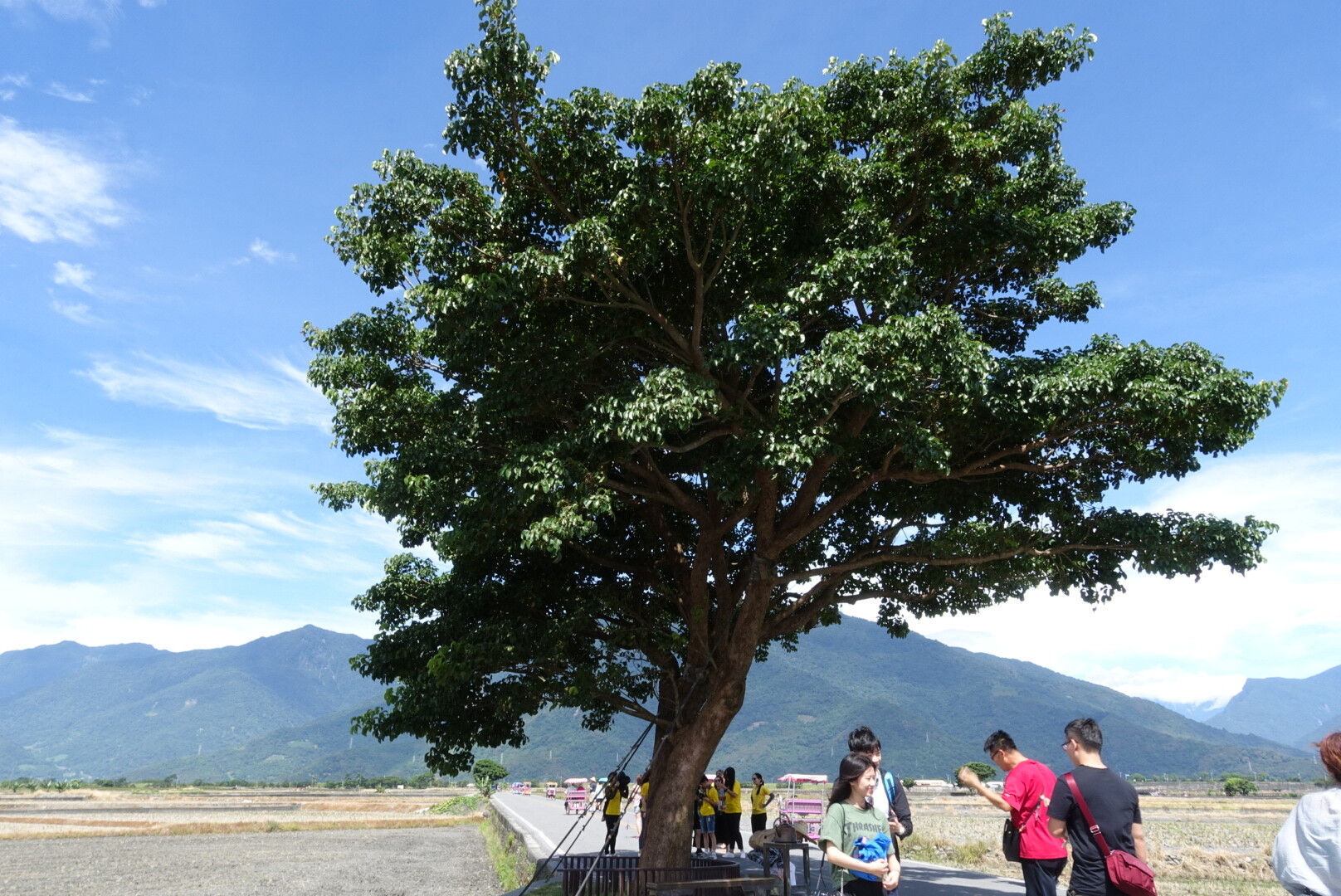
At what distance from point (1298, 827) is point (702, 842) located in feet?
53.3

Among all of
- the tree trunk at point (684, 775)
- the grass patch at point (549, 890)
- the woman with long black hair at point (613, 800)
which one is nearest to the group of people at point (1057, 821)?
the tree trunk at point (684, 775)

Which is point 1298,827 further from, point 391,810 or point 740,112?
point 391,810

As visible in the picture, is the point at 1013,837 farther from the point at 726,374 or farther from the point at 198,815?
the point at 198,815

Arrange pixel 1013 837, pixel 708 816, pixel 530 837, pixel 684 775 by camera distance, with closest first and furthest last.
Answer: pixel 1013 837, pixel 684 775, pixel 708 816, pixel 530 837

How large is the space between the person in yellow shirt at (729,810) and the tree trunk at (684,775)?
5062mm

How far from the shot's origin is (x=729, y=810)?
18797 millimetres

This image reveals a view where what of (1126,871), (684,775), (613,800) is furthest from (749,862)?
(1126,871)

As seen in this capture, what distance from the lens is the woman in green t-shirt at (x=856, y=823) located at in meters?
5.82

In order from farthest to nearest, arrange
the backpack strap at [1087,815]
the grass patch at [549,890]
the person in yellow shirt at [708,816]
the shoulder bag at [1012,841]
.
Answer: the person in yellow shirt at [708,816] < the grass patch at [549,890] < the shoulder bag at [1012,841] < the backpack strap at [1087,815]

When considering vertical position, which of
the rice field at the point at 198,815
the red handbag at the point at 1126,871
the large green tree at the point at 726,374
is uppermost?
the large green tree at the point at 726,374

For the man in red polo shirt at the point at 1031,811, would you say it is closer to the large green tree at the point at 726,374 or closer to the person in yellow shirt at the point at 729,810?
the large green tree at the point at 726,374

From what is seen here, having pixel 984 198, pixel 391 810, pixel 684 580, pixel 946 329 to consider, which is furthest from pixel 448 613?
pixel 391 810

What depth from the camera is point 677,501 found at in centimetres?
1402

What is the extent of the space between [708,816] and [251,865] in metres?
19.4
